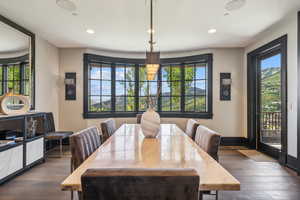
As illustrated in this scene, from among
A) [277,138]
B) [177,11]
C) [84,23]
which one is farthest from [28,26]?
[277,138]

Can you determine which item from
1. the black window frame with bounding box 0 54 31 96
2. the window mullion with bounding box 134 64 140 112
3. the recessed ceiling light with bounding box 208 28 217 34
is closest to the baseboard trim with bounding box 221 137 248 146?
the window mullion with bounding box 134 64 140 112

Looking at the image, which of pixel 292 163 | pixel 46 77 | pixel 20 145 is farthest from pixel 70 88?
pixel 292 163

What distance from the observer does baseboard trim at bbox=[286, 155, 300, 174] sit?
3098 mm

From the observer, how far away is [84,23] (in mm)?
3490

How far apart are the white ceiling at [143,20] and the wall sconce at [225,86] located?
82 centimetres

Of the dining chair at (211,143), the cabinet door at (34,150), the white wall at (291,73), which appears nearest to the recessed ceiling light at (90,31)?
the cabinet door at (34,150)

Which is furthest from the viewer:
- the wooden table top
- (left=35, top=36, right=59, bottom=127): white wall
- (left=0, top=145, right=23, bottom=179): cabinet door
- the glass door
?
(left=35, top=36, right=59, bottom=127): white wall

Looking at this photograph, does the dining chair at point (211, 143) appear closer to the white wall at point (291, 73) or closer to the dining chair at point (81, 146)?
the dining chair at point (81, 146)

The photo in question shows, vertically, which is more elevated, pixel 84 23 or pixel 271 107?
pixel 84 23

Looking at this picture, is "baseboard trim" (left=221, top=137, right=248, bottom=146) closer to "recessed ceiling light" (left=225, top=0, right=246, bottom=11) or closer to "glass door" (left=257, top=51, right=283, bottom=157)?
"glass door" (left=257, top=51, right=283, bottom=157)

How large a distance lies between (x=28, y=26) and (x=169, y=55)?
343 cm

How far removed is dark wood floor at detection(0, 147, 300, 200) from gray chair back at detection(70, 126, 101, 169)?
0.96 metres

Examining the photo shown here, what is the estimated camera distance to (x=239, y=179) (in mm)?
2883

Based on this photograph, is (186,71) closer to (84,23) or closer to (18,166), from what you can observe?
(84,23)
